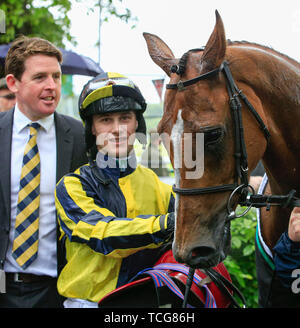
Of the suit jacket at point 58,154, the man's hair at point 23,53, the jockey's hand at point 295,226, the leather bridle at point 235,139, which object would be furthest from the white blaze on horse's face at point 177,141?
the man's hair at point 23,53

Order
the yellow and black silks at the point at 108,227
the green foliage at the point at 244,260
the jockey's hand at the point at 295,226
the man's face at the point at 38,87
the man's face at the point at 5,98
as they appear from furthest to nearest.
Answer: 1. the man's face at the point at 5,98
2. the green foliage at the point at 244,260
3. the man's face at the point at 38,87
4. the jockey's hand at the point at 295,226
5. the yellow and black silks at the point at 108,227

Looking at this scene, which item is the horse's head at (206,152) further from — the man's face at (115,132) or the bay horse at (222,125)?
the man's face at (115,132)

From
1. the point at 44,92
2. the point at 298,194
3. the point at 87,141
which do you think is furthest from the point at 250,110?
the point at 44,92

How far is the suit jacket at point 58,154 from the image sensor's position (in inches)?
97.7

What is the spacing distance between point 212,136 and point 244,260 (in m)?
2.50

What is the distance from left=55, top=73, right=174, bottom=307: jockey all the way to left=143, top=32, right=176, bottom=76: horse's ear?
30 centimetres

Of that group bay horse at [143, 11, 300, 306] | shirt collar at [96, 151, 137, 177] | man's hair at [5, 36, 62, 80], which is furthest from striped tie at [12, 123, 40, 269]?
bay horse at [143, 11, 300, 306]

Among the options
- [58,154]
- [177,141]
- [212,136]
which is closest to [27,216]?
[58,154]

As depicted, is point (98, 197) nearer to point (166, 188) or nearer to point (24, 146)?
point (166, 188)

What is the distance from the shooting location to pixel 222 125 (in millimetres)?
1762

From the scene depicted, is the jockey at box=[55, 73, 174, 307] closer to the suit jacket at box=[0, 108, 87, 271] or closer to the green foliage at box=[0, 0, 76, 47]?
the suit jacket at box=[0, 108, 87, 271]

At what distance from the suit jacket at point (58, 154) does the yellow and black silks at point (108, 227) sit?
356mm

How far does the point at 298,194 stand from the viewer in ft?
6.79

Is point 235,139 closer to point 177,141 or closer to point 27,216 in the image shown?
point 177,141
